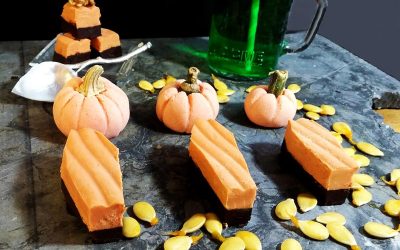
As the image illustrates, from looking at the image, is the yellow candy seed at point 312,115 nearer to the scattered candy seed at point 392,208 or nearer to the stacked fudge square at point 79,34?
the scattered candy seed at point 392,208

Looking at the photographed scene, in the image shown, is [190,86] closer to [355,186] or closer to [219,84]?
[219,84]

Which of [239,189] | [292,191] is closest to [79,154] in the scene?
[239,189]

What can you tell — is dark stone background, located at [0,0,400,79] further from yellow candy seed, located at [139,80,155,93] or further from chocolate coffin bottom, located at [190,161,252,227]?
chocolate coffin bottom, located at [190,161,252,227]

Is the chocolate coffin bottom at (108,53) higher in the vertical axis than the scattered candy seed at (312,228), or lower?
higher

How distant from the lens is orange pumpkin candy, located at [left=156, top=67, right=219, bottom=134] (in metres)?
0.95

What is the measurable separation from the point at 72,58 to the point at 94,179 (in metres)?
0.48

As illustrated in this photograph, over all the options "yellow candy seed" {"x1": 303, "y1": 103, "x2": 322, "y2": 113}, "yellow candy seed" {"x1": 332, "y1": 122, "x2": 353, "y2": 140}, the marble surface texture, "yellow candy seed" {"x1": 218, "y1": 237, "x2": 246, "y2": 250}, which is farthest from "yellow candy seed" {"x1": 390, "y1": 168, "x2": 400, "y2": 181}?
"yellow candy seed" {"x1": 218, "y1": 237, "x2": 246, "y2": 250}

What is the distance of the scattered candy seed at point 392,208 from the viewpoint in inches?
32.3

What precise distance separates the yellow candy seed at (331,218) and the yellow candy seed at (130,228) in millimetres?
278

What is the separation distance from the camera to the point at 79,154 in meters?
0.77

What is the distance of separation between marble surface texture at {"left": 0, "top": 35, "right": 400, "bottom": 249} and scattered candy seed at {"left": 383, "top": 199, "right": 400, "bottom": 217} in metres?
0.01

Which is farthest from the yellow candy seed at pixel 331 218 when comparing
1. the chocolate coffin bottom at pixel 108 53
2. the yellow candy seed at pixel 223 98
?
the chocolate coffin bottom at pixel 108 53

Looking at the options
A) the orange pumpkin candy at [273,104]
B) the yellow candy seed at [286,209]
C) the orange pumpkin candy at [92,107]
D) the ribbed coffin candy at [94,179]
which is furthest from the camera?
the orange pumpkin candy at [273,104]

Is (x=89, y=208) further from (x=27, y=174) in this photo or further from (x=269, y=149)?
(x=269, y=149)
